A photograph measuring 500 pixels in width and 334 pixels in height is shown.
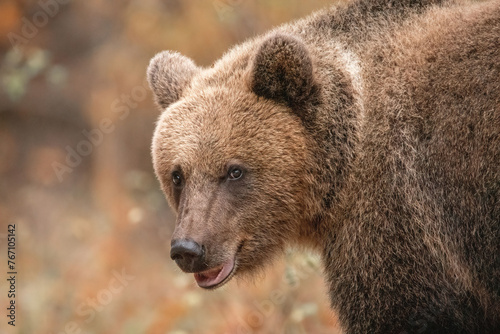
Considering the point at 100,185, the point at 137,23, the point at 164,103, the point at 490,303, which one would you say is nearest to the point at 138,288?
the point at 100,185

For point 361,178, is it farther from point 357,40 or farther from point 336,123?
point 357,40

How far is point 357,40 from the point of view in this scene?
6441 mm

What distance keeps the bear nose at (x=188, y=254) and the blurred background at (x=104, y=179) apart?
6.94 feet

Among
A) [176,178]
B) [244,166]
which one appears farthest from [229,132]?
[176,178]

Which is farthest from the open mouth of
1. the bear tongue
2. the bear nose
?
the bear nose

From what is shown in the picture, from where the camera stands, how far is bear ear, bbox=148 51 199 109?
7.21m

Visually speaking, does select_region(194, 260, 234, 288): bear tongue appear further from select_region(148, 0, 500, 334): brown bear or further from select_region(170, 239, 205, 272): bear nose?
select_region(170, 239, 205, 272): bear nose

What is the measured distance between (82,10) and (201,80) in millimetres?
12119

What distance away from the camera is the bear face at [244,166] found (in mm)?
6125

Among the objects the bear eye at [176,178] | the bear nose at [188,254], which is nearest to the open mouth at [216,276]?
the bear nose at [188,254]

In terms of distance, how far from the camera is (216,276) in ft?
20.8

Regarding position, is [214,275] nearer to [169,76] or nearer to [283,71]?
[283,71]

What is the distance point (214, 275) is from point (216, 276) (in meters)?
0.02

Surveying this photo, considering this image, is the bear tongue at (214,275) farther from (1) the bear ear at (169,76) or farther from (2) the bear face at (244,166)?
(1) the bear ear at (169,76)
